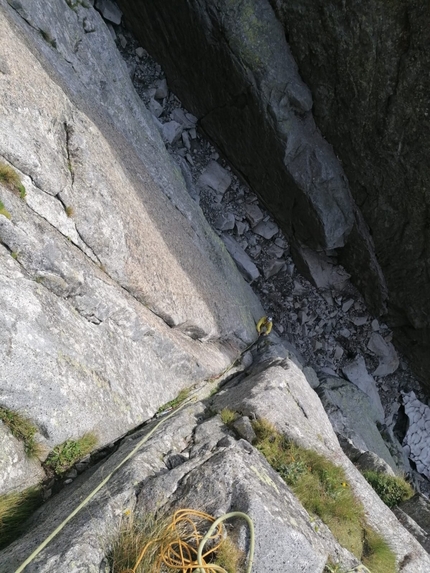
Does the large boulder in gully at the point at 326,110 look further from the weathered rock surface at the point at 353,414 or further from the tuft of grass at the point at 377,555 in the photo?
the tuft of grass at the point at 377,555

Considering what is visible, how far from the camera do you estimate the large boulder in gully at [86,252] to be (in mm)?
5426

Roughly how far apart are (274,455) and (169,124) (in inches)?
351

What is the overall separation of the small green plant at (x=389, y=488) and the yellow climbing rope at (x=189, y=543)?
4.56 m

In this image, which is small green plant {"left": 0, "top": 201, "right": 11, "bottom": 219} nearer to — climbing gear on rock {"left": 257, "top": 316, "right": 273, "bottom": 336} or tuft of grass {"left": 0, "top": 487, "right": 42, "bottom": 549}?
tuft of grass {"left": 0, "top": 487, "right": 42, "bottom": 549}

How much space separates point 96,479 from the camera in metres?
5.13

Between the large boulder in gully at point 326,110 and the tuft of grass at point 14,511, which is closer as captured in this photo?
the tuft of grass at point 14,511

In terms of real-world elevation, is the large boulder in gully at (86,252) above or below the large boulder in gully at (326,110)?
below

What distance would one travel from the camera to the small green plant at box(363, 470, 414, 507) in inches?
319

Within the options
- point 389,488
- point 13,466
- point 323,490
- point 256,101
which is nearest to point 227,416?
point 323,490

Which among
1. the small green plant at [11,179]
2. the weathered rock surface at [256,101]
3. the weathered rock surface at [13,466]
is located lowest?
the weathered rock surface at [13,466]

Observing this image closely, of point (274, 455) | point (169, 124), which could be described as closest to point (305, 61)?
point (169, 124)

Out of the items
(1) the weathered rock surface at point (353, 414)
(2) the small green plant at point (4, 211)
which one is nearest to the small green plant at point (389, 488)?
(1) the weathered rock surface at point (353, 414)

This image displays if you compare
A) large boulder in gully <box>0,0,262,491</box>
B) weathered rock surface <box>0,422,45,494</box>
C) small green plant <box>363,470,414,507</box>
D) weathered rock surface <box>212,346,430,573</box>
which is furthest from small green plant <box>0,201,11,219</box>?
small green plant <box>363,470,414,507</box>

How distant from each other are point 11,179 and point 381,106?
7961mm
